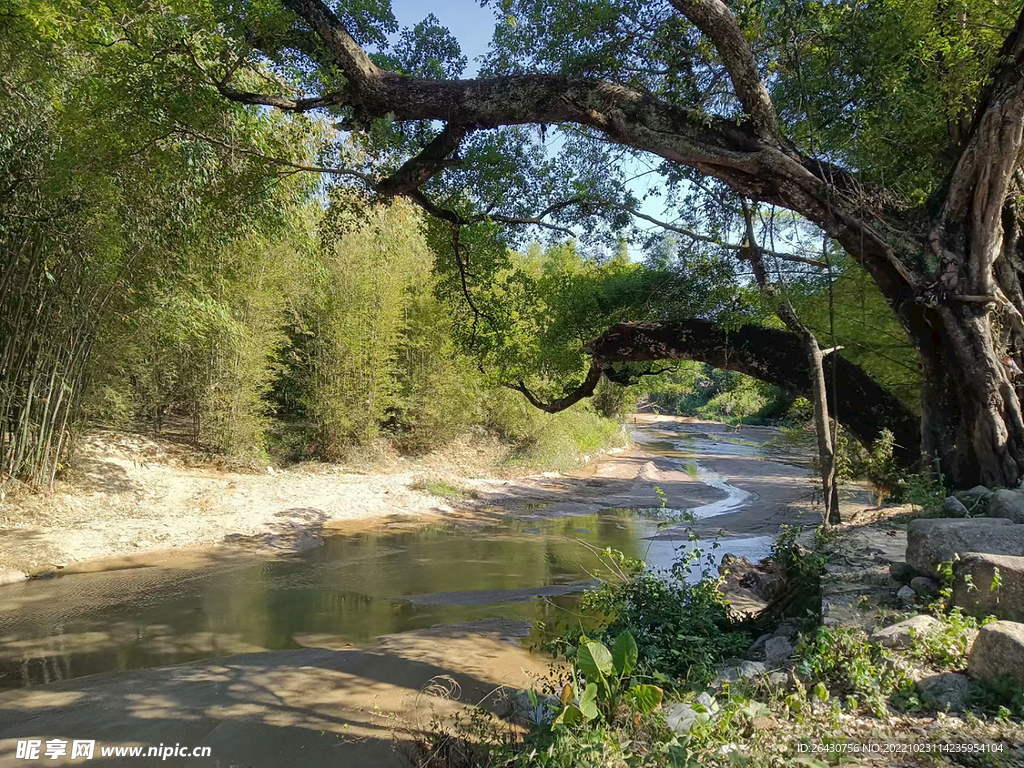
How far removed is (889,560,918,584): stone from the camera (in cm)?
321

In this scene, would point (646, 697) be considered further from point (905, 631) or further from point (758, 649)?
point (758, 649)

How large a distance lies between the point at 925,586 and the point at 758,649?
3.19 feet

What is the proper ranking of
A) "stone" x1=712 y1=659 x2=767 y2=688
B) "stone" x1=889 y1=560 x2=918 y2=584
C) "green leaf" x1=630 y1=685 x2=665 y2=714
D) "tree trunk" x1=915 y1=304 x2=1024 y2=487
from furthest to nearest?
"tree trunk" x1=915 y1=304 x2=1024 y2=487 → "stone" x1=889 y1=560 x2=918 y2=584 → "stone" x1=712 y1=659 x2=767 y2=688 → "green leaf" x1=630 y1=685 x2=665 y2=714

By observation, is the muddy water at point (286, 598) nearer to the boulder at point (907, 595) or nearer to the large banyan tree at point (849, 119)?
the boulder at point (907, 595)

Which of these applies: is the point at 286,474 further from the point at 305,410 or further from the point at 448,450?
the point at 448,450

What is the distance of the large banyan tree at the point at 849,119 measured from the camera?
4.09m

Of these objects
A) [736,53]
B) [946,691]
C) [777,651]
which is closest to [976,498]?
[777,651]

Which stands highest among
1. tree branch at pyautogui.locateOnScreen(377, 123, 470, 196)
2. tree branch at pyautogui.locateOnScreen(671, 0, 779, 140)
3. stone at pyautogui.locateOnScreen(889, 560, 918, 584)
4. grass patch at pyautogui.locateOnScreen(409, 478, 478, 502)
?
tree branch at pyautogui.locateOnScreen(671, 0, 779, 140)

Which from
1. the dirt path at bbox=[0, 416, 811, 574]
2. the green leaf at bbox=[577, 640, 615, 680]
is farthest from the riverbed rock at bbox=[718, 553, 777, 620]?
the green leaf at bbox=[577, 640, 615, 680]

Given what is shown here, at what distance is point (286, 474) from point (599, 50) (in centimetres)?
939

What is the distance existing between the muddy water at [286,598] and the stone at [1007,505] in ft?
6.32

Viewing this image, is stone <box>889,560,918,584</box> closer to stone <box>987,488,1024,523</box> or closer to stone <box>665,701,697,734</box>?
stone <box>987,488,1024,523</box>

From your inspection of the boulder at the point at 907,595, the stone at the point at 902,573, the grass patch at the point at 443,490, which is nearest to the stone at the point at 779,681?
the boulder at the point at 907,595

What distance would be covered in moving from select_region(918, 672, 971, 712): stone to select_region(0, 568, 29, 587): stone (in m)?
8.23
